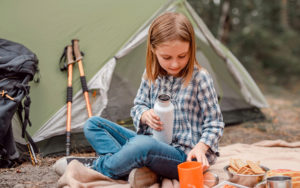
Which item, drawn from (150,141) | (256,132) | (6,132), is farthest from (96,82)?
(256,132)

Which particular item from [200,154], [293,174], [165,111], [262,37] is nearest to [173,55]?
[165,111]

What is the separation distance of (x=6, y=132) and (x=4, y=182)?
1.26 feet

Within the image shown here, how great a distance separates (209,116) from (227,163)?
0.71 m

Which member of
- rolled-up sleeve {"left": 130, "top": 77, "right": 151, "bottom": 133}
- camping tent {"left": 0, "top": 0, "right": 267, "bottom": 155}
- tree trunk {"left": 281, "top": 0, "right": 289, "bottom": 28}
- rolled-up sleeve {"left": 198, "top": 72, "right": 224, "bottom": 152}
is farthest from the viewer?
tree trunk {"left": 281, "top": 0, "right": 289, "bottom": 28}

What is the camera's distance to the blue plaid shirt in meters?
1.95

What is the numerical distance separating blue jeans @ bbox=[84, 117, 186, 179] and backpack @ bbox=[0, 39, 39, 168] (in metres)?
0.64

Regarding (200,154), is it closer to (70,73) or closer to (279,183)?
(279,183)

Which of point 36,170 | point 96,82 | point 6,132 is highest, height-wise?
point 96,82

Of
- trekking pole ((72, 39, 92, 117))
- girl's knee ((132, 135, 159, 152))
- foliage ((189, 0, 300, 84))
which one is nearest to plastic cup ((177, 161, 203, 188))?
girl's knee ((132, 135, 159, 152))

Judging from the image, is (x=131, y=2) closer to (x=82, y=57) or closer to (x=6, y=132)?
(x=82, y=57)

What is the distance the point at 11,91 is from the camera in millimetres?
2527

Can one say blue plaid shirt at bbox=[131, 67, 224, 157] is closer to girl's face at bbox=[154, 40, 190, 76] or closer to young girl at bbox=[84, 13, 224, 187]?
young girl at bbox=[84, 13, 224, 187]

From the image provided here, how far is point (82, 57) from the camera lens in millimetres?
3162

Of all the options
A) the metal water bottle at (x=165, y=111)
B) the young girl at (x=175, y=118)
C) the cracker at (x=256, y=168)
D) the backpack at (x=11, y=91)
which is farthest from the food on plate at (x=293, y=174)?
the backpack at (x=11, y=91)
